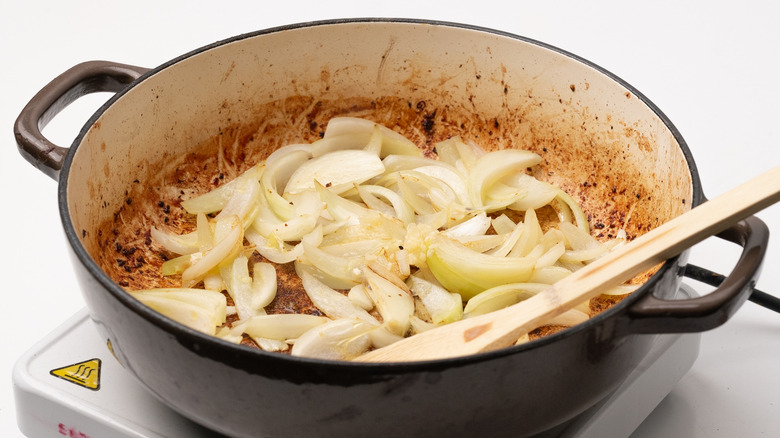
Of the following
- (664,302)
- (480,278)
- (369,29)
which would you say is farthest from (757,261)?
(369,29)

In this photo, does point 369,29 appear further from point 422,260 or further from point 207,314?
point 207,314

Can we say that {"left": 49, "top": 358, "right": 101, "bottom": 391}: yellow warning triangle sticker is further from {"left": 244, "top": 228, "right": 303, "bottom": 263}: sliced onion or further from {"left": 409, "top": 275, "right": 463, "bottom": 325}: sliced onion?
{"left": 409, "top": 275, "right": 463, "bottom": 325}: sliced onion

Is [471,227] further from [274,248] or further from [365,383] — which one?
[365,383]

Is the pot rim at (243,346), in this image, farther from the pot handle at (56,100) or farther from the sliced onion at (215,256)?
the sliced onion at (215,256)

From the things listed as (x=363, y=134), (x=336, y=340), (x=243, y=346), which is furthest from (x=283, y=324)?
(x=363, y=134)

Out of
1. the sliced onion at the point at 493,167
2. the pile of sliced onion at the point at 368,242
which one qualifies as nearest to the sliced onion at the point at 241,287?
the pile of sliced onion at the point at 368,242

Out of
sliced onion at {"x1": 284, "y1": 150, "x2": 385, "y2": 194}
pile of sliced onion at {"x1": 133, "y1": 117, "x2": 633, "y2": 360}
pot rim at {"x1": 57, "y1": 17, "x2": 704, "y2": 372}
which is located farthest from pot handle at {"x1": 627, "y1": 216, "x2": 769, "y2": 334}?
sliced onion at {"x1": 284, "y1": 150, "x2": 385, "y2": 194}
